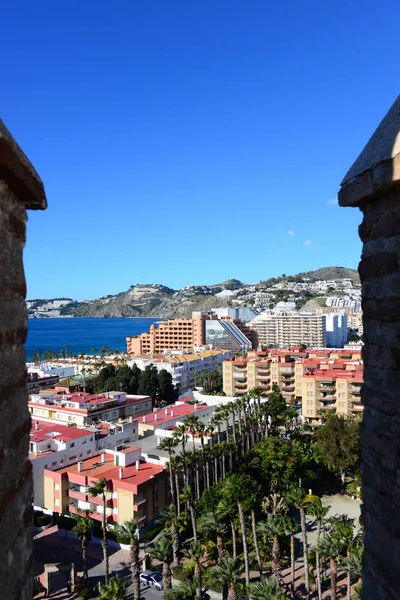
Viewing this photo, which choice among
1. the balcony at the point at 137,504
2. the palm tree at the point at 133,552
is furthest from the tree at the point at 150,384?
the palm tree at the point at 133,552

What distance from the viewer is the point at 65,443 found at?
1176 inches

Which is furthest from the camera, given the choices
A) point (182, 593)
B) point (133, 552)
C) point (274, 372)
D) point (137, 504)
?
point (274, 372)

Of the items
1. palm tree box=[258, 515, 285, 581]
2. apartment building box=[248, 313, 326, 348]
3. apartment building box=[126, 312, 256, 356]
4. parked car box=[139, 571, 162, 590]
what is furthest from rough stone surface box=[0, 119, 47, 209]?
apartment building box=[248, 313, 326, 348]

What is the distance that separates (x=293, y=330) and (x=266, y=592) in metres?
93.7

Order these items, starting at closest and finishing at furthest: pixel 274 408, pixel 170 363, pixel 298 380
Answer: pixel 274 408, pixel 298 380, pixel 170 363

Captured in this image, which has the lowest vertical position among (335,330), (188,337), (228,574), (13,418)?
(228,574)

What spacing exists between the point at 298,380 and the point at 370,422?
5124 centimetres

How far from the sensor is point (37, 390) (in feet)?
187

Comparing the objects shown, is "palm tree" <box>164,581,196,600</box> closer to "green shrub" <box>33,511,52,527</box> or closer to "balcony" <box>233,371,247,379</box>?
"green shrub" <box>33,511,52,527</box>

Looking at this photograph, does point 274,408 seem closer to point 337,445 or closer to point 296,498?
point 337,445

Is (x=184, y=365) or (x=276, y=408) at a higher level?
(x=184, y=365)

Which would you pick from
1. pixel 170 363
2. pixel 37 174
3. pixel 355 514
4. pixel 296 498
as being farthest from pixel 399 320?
pixel 170 363

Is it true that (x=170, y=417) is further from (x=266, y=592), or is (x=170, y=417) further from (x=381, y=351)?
(x=381, y=351)

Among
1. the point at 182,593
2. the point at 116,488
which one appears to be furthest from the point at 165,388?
the point at 182,593
